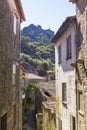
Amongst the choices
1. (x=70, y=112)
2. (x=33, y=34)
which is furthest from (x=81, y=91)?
(x=33, y=34)

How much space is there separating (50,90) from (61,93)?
21.6 metres

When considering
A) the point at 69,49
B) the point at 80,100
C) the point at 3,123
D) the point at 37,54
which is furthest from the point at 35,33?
the point at 3,123

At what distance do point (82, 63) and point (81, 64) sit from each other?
135 mm

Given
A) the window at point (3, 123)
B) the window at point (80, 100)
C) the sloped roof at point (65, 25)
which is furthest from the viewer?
the sloped roof at point (65, 25)

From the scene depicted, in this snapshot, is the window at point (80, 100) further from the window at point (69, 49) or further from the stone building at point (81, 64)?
the window at point (69, 49)

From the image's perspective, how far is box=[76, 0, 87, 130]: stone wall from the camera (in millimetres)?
11727

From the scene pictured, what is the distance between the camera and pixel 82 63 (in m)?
12.0

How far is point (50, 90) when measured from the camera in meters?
39.4

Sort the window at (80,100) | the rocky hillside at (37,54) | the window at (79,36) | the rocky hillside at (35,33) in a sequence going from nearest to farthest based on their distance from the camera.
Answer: the window at (80,100) → the window at (79,36) → the rocky hillside at (37,54) → the rocky hillside at (35,33)

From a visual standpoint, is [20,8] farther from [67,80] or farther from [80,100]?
[80,100]

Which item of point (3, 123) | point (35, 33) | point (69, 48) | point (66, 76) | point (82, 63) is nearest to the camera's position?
point (82, 63)

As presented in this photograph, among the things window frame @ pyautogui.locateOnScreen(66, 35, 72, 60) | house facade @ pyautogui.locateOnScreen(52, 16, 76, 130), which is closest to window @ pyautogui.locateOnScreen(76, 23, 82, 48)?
house facade @ pyautogui.locateOnScreen(52, 16, 76, 130)

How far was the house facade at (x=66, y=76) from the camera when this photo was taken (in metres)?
14.2

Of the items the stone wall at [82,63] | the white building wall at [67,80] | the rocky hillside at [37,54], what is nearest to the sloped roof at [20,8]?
the white building wall at [67,80]
